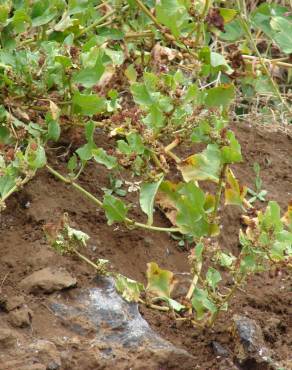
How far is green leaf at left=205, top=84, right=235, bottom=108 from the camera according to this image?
277cm

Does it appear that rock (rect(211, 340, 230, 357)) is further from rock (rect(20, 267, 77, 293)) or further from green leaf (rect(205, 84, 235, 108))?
green leaf (rect(205, 84, 235, 108))

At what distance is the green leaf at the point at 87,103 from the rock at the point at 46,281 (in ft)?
1.71

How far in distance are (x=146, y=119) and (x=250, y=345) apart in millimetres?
679

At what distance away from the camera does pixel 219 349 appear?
8.46 ft

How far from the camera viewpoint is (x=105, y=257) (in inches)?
111

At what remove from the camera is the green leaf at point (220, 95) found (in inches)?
109

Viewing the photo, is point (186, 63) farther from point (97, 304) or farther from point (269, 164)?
point (97, 304)

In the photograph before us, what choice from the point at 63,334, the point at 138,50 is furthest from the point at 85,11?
the point at 63,334

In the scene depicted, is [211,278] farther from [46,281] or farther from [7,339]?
[7,339]

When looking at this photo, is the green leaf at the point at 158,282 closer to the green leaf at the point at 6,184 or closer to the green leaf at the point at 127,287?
the green leaf at the point at 127,287

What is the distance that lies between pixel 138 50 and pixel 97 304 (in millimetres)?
1187

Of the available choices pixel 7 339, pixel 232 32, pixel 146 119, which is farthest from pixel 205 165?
pixel 232 32

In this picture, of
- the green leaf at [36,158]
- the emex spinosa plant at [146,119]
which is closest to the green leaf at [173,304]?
the emex spinosa plant at [146,119]

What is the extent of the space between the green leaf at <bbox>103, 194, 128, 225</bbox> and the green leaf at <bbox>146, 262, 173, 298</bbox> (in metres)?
0.19
